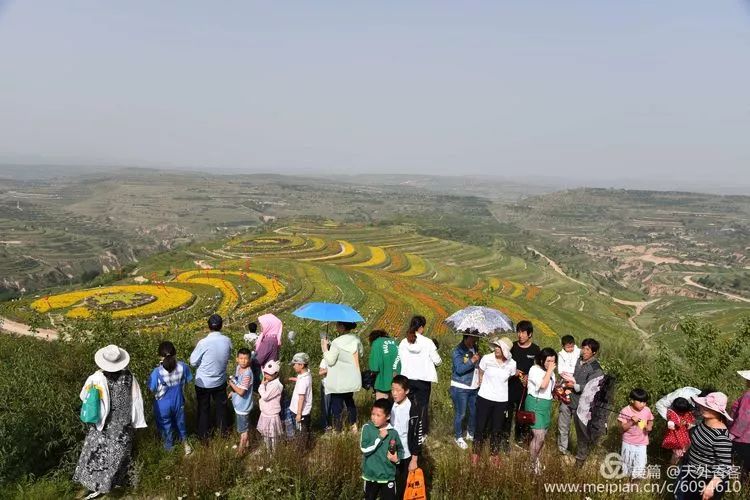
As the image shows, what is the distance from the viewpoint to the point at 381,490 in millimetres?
4500

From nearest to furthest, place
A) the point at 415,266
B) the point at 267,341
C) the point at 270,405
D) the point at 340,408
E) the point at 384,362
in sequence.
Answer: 1. the point at 270,405
2. the point at 384,362
3. the point at 340,408
4. the point at 267,341
5. the point at 415,266

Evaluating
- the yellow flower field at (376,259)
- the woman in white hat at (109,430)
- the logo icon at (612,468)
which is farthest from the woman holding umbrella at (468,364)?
the yellow flower field at (376,259)

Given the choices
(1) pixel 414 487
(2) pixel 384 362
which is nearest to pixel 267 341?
(2) pixel 384 362

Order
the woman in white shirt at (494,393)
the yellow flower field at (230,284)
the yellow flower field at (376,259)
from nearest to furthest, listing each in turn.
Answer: the woman in white shirt at (494,393)
the yellow flower field at (230,284)
the yellow flower field at (376,259)

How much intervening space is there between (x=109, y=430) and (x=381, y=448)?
3347 millimetres

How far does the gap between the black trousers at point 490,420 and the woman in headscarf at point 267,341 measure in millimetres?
3190

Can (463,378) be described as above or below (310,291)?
above

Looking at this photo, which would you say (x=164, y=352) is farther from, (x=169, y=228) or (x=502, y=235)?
(x=169, y=228)

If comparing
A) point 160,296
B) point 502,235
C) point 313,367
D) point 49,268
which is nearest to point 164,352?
point 313,367

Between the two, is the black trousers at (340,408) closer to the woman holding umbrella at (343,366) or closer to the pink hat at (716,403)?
the woman holding umbrella at (343,366)

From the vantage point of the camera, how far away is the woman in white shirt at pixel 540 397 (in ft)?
19.1

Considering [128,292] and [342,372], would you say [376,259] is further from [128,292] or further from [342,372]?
[342,372]

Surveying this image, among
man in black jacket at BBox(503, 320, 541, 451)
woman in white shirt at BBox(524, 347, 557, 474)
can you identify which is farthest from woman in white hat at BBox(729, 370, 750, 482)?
man in black jacket at BBox(503, 320, 541, 451)

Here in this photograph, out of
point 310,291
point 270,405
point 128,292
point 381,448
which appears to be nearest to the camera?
point 381,448
